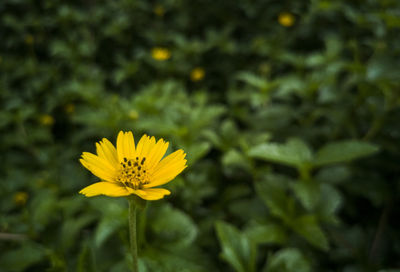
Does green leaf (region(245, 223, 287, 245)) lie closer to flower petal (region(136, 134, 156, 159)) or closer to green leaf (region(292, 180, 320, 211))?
green leaf (region(292, 180, 320, 211))

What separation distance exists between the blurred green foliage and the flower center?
0.16 m

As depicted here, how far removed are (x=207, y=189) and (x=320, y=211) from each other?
0.48 metres

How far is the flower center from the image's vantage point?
651 millimetres

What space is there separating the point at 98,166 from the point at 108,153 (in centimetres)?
5

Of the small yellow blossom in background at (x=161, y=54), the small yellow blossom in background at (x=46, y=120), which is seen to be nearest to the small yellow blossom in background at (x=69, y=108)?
the small yellow blossom in background at (x=46, y=120)

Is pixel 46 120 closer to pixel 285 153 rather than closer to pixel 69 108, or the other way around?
pixel 69 108

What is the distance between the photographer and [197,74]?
2.42 meters

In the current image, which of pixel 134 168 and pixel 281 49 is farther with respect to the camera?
pixel 281 49

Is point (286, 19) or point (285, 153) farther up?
point (286, 19)

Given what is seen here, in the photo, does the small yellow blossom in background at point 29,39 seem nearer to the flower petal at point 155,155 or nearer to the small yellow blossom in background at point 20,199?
the small yellow blossom in background at point 20,199

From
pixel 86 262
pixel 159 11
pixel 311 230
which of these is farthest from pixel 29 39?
pixel 311 230

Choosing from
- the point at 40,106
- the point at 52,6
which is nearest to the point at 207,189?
the point at 40,106

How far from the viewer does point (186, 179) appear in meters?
1.34

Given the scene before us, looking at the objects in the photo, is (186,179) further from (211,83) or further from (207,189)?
(211,83)
